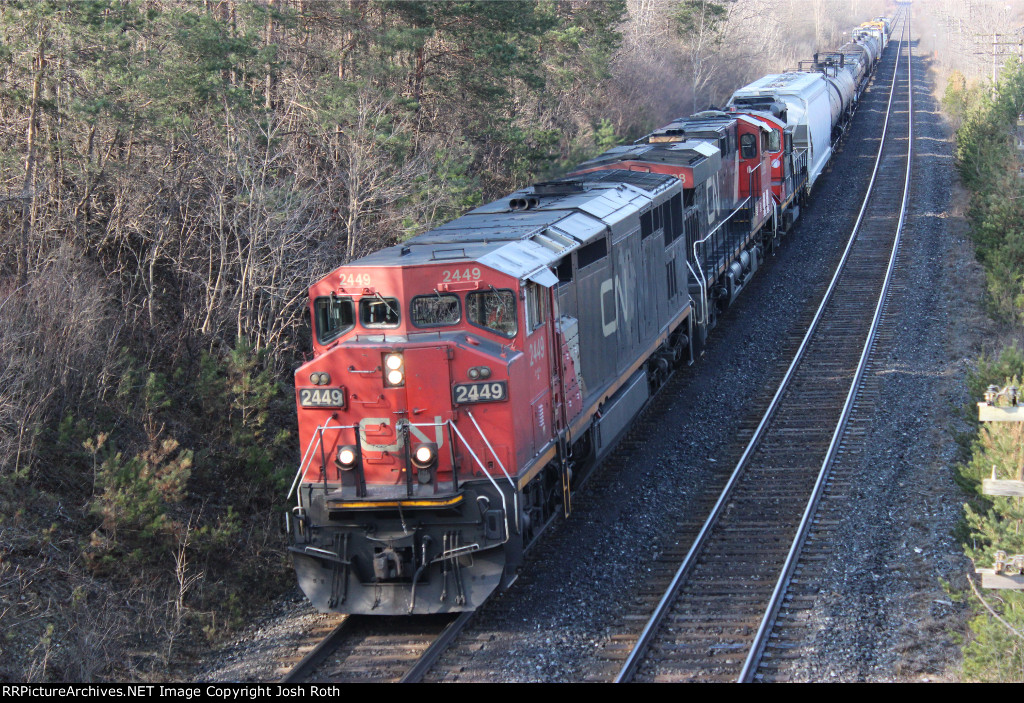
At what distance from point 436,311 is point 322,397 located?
1.38 meters

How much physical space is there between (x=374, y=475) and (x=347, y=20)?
1388 centimetres

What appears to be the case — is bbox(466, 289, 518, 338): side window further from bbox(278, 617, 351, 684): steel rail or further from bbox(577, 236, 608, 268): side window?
bbox(278, 617, 351, 684): steel rail

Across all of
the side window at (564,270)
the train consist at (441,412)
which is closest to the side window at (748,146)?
the train consist at (441,412)

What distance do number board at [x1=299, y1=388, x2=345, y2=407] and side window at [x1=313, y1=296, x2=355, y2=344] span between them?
1.86 feet

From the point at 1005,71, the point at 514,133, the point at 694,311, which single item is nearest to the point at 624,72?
the point at 1005,71

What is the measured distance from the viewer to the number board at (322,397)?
9.68 metres

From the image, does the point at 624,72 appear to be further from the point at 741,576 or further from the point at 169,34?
the point at 741,576

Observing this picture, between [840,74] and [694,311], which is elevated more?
[840,74]

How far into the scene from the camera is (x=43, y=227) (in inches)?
567

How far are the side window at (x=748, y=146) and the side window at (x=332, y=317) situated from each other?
15625 mm

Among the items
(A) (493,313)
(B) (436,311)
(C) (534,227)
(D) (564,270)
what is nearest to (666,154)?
(C) (534,227)

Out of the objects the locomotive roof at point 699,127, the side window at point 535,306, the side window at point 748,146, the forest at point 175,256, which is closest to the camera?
the side window at point 535,306

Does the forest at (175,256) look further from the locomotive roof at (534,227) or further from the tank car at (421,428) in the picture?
the locomotive roof at (534,227)

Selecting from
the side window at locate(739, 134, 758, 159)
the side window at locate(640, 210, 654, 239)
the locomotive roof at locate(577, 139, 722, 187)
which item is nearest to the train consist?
the side window at locate(640, 210, 654, 239)
